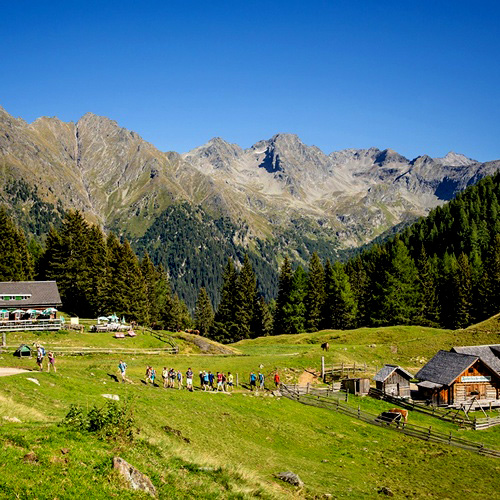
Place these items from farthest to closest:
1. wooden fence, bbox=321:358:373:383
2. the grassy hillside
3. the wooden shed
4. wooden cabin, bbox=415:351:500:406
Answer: wooden fence, bbox=321:358:373:383
wooden cabin, bbox=415:351:500:406
the wooden shed
the grassy hillside

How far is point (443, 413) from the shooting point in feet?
177

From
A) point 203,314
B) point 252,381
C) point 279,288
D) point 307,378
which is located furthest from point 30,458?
point 203,314

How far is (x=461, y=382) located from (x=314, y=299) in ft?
160

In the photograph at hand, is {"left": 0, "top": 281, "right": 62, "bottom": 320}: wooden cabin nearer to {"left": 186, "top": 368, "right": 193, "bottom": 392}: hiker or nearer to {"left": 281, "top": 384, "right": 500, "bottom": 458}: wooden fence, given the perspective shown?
{"left": 186, "top": 368, "right": 193, "bottom": 392}: hiker

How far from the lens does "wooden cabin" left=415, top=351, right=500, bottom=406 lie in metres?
59.3

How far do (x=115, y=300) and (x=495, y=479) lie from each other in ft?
232

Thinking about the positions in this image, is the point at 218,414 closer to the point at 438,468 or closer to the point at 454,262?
the point at 438,468

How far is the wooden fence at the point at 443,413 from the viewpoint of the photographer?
164 feet

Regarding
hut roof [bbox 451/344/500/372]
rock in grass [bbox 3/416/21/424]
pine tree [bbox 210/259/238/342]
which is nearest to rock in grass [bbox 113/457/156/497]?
rock in grass [bbox 3/416/21/424]

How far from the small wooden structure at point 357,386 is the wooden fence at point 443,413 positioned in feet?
3.33

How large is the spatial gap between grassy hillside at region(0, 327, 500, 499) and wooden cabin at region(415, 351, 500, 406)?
9165mm

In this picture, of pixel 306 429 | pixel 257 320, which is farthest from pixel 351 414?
pixel 257 320

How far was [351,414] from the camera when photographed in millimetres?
47094

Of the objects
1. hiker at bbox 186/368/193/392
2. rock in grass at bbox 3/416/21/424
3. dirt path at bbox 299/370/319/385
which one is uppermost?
rock in grass at bbox 3/416/21/424
